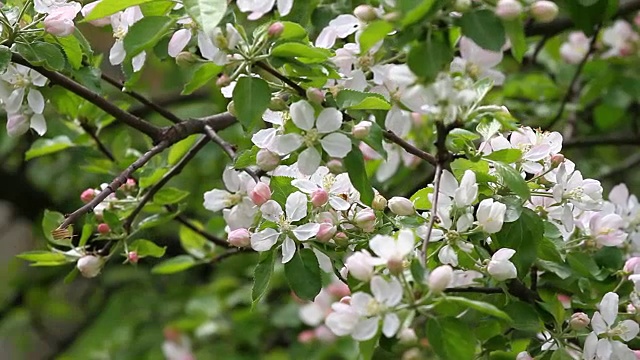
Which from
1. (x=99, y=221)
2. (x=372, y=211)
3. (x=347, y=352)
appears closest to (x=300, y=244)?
(x=372, y=211)

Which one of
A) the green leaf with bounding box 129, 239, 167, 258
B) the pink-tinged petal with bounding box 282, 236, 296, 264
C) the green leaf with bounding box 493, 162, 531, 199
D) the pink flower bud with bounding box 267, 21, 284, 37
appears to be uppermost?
the pink flower bud with bounding box 267, 21, 284, 37

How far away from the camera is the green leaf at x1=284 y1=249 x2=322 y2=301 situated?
2.65 feet

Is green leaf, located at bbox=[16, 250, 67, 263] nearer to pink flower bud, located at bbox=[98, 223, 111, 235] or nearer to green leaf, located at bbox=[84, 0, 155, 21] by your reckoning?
pink flower bud, located at bbox=[98, 223, 111, 235]

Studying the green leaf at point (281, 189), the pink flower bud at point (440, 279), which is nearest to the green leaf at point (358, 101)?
the green leaf at point (281, 189)

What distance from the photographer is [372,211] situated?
2.67 feet

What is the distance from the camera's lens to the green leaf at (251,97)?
2.44 ft

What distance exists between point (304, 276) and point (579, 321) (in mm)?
266

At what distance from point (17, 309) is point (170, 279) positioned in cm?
42

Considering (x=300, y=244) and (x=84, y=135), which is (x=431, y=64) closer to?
(x=300, y=244)

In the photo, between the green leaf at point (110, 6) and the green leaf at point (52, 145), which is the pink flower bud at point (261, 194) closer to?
the green leaf at point (110, 6)

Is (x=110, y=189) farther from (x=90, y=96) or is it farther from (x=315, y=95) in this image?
(x=315, y=95)

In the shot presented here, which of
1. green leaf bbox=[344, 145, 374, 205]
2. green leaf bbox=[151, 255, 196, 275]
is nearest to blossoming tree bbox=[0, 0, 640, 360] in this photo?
green leaf bbox=[344, 145, 374, 205]

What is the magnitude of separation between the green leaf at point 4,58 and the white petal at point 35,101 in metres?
0.11

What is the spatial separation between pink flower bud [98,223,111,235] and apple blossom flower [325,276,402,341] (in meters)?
0.41
